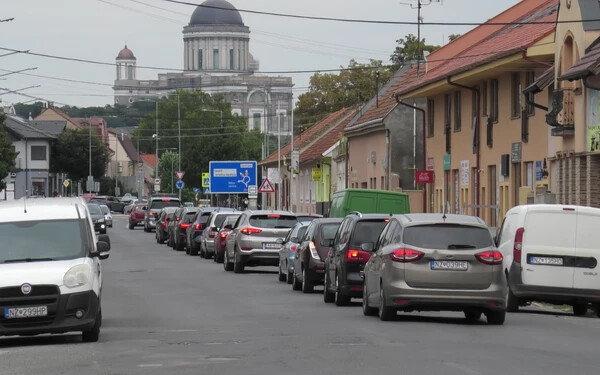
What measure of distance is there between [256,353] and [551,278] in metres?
8.33

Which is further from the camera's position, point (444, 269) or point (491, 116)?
point (491, 116)

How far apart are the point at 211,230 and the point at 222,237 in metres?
3.88

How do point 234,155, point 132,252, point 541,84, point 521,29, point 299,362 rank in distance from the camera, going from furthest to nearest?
point 234,155, point 132,252, point 521,29, point 541,84, point 299,362

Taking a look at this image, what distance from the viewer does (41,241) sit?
18406 mm

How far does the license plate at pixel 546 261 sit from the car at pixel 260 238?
14.5 metres

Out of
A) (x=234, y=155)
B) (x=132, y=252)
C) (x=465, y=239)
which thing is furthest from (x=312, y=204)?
(x=465, y=239)

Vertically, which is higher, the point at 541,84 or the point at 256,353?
the point at 541,84

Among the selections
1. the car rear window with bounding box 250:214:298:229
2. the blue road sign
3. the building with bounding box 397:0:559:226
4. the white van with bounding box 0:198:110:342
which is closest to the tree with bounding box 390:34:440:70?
the blue road sign

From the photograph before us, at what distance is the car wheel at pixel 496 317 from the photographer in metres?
20.1

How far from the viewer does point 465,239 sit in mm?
20000

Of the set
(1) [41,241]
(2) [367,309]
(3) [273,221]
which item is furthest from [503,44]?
(1) [41,241]

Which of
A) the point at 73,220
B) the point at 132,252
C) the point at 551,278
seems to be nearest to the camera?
the point at 73,220

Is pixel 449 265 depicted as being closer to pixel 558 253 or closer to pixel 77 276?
pixel 558 253

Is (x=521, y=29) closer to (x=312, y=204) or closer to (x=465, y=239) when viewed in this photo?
(x=465, y=239)
